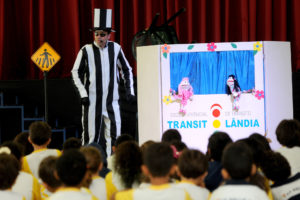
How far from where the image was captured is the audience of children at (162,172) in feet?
7.17

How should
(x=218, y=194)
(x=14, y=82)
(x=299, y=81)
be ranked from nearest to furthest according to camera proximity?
(x=218, y=194) < (x=299, y=81) < (x=14, y=82)

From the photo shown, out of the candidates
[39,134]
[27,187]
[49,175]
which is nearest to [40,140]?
[39,134]

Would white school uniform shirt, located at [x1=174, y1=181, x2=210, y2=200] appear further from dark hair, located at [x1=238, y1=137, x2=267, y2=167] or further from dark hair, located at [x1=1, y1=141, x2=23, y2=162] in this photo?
dark hair, located at [x1=1, y1=141, x2=23, y2=162]

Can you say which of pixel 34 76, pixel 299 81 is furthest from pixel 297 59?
pixel 34 76

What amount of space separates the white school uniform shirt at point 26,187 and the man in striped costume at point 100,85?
2161 millimetres

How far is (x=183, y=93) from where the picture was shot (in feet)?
15.0

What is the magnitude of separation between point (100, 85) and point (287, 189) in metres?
2.74

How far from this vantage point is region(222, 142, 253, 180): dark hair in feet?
7.07

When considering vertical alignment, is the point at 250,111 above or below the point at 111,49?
below

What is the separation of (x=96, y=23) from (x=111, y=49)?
30 centimetres

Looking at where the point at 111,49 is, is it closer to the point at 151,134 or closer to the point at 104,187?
the point at 151,134

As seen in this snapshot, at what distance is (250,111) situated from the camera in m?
4.56

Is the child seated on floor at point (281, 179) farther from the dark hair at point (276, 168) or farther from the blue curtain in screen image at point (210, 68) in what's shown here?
the blue curtain in screen image at point (210, 68)

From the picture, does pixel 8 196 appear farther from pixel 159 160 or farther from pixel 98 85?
pixel 98 85
